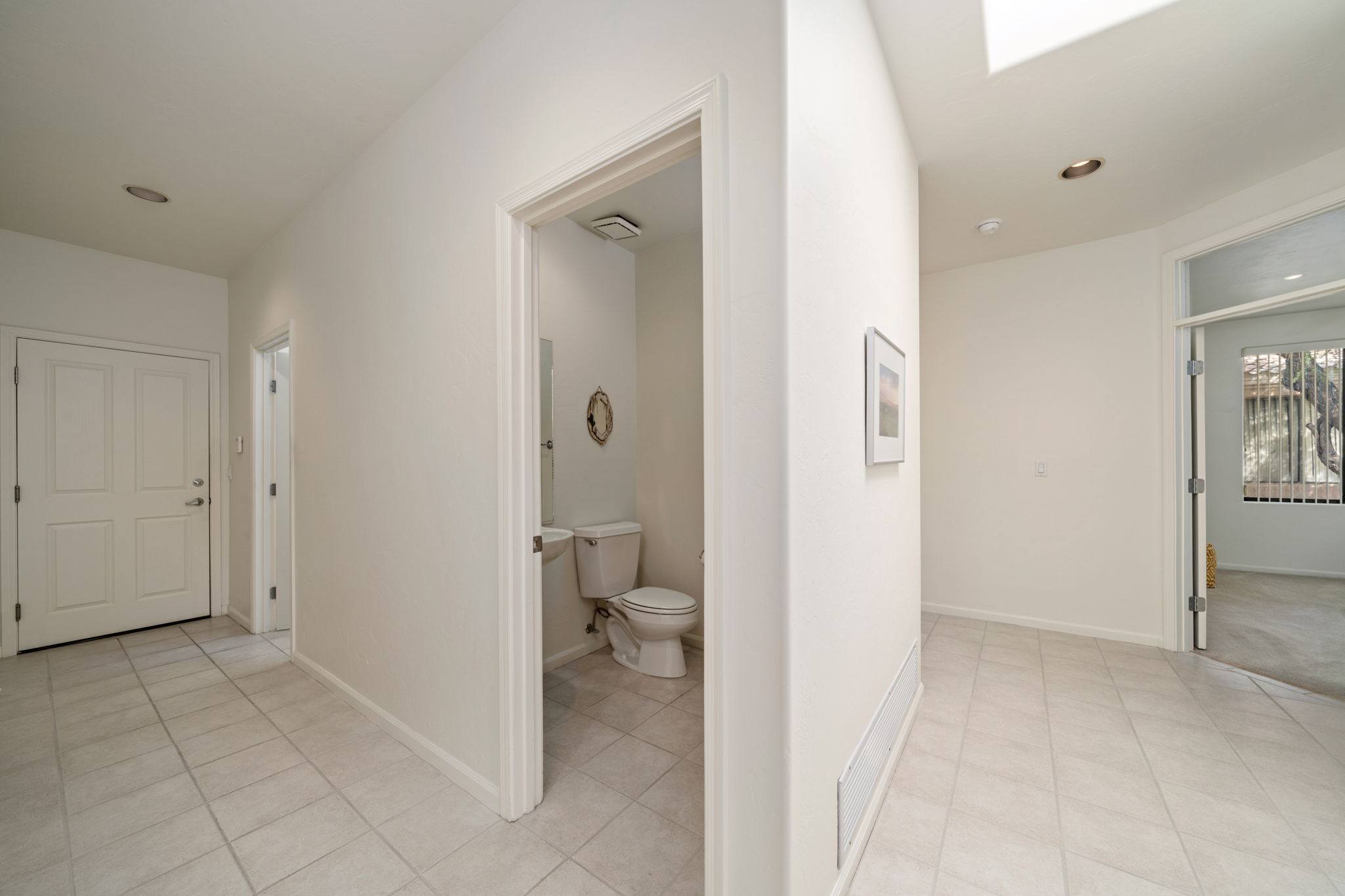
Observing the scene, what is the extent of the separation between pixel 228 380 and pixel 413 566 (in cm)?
315

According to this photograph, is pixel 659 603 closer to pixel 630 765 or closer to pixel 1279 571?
pixel 630 765

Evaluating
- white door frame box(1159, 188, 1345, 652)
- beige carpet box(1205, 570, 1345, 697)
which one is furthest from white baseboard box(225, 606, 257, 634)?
beige carpet box(1205, 570, 1345, 697)

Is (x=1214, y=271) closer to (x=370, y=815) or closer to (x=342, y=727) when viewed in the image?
(x=370, y=815)

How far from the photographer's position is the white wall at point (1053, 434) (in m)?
3.11

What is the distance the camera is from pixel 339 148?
232 centimetres

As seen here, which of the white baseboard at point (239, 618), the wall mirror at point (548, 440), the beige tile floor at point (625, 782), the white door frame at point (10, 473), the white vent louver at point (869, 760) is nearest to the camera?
the white vent louver at point (869, 760)

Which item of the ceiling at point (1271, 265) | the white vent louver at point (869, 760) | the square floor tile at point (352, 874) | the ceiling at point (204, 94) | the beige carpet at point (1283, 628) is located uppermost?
the ceiling at point (204, 94)

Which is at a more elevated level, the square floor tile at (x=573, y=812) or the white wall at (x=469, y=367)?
the white wall at (x=469, y=367)

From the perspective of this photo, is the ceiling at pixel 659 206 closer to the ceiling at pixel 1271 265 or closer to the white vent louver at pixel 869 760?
the white vent louver at pixel 869 760

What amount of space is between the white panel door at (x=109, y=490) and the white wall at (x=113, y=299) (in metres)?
0.12

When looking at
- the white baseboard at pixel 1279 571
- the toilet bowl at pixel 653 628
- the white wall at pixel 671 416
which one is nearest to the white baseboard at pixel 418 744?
the toilet bowl at pixel 653 628

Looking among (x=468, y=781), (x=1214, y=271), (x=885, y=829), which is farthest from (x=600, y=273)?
(x=1214, y=271)

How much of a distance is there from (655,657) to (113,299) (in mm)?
4314

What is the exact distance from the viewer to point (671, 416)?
327 centimetres
